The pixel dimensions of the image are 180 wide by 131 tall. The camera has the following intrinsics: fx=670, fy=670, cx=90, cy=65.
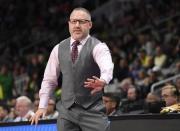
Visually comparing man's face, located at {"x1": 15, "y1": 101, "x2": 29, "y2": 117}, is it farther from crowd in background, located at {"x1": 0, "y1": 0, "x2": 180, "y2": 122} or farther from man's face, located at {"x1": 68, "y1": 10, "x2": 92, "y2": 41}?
man's face, located at {"x1": 68, "y1": 10, "x2": 92, "y2": 41}

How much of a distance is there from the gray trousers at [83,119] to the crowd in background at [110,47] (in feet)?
8.40

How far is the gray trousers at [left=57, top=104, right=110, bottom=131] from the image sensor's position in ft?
19.1

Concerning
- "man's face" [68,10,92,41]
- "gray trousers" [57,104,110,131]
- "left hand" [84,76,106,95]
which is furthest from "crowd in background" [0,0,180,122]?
"left hand" [84,76,106,95]

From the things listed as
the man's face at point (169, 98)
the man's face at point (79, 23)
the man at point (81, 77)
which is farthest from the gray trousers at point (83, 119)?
the man's face at point (169, 98)

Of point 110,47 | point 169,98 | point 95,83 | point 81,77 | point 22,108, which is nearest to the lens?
point 95,83

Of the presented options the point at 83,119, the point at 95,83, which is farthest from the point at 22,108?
the point at 95,83

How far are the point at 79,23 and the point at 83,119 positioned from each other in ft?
2.75

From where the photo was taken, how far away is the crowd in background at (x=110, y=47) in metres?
10.9

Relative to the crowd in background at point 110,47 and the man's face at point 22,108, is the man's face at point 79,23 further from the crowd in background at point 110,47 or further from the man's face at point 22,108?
the man's face at point 22,108

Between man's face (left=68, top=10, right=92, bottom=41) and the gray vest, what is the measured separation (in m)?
0.10

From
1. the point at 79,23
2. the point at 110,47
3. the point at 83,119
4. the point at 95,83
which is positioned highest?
the point at 110,47

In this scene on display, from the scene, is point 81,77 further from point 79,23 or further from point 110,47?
point 110,47

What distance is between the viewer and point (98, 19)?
21156 mm

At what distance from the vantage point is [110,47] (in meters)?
17.0
